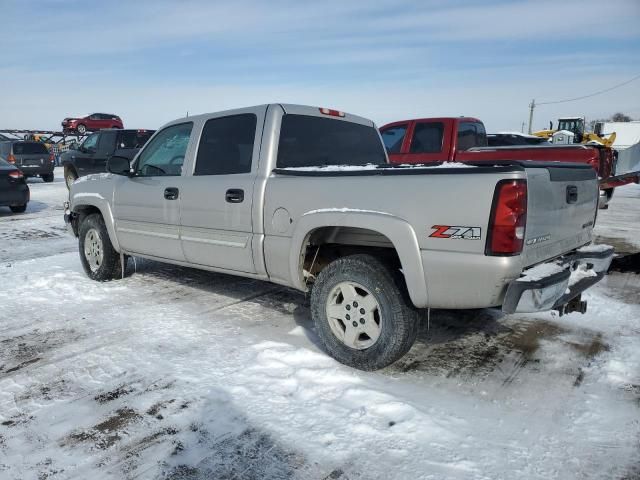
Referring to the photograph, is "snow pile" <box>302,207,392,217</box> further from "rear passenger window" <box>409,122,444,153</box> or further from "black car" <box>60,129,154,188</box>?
"black car" <box>60,129,154,188</box>

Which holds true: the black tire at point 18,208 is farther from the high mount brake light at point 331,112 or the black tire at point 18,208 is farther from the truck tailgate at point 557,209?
the truck tailgate at point 557,209

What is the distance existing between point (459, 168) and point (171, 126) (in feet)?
10.7

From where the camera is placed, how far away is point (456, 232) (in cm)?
287

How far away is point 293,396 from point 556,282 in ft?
5.71

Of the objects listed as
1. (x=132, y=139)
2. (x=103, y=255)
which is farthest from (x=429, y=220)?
(x=132, y=139)

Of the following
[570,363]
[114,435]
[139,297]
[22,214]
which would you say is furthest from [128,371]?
[22,214]

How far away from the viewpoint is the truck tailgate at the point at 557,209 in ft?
9.51

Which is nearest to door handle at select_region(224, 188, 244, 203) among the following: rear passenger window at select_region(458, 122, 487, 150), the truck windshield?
rear passenger window at select_region(458, 122, 487, 150)

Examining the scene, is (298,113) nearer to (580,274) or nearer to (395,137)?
(580,274)

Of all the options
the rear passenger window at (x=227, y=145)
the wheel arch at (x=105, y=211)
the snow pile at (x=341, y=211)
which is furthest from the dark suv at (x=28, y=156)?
the snow pile at (x=341, y=211)

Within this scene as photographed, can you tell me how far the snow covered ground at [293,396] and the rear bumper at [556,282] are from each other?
61cm

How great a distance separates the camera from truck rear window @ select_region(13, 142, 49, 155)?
18453 millimetres

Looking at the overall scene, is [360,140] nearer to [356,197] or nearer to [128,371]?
[356,197]

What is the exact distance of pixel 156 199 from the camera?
4.89 meters
